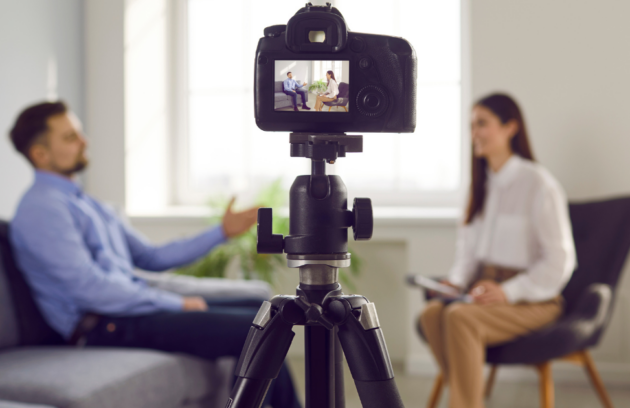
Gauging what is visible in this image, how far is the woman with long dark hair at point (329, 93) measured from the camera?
741 mm

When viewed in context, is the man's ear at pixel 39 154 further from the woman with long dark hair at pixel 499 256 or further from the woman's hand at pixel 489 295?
the woman's hand at pixel 489 295

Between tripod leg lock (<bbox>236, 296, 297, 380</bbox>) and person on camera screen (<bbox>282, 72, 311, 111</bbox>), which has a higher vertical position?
person on camera screen (<bbox>282, 72, 311, 111</bbox>)

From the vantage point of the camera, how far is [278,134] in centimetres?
381

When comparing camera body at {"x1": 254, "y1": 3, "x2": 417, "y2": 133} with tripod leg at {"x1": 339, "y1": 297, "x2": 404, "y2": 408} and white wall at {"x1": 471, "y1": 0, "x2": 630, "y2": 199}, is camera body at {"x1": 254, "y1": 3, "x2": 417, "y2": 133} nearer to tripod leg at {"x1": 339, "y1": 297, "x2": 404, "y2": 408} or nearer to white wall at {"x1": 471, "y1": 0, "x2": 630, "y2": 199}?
tripod leg at {"x1": 339, "y1": 297, "x2": 404, "y2": 408}

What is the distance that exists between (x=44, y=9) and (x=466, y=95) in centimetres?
241

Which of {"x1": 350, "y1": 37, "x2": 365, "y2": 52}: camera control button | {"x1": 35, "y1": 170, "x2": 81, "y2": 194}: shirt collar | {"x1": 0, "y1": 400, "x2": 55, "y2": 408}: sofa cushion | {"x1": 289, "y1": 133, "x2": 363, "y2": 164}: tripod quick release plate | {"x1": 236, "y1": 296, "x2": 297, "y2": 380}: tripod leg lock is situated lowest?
{"x1": 0, "y1": 400, "x2": 55, "y2": 408}: sofa cushion

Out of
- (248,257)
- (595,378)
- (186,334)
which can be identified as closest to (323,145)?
(186,334)

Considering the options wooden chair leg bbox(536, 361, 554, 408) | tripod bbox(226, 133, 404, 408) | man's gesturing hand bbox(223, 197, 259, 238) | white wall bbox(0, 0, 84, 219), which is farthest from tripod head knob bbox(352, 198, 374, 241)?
white wall bbox(0, 0, 84, 219)

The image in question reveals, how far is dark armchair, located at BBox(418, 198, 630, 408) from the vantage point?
83.5 inches

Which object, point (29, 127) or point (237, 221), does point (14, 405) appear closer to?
point (237, 221)

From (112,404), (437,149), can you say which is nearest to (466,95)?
(437,149)

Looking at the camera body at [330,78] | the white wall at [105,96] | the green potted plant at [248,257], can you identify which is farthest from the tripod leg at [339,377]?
the white wall at [105,96]

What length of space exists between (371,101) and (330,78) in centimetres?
6

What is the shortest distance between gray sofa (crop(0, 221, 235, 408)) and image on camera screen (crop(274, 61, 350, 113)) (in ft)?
3.38
